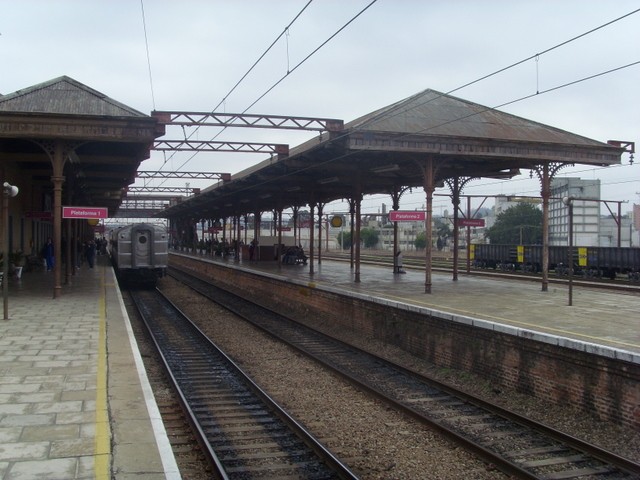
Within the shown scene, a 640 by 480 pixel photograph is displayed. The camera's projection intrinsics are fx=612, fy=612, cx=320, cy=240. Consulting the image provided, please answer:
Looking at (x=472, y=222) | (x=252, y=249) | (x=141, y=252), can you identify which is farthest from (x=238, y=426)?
(x=252, y=249)

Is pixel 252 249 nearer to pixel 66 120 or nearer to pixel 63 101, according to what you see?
pixel 63 101

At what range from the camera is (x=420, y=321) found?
1204cm

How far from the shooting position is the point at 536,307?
1307 cm

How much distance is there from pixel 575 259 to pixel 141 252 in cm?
1945

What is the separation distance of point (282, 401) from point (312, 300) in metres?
9.33

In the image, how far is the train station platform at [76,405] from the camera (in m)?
4.93

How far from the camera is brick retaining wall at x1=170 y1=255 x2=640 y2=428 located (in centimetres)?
759

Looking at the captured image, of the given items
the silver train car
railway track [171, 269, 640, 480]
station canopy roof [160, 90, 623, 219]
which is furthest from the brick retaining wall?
the silver train car

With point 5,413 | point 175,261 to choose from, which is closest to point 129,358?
point 5,413

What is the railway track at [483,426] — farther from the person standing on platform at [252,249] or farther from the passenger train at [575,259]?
the person standing on platform at [252,249]

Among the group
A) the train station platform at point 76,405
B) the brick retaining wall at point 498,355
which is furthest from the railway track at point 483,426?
the train station platform at point 76,405

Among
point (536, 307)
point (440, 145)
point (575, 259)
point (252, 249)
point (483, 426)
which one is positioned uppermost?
point (440, 145)

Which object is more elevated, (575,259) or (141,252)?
(141,252)

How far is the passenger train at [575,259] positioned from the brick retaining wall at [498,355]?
14704 mm
